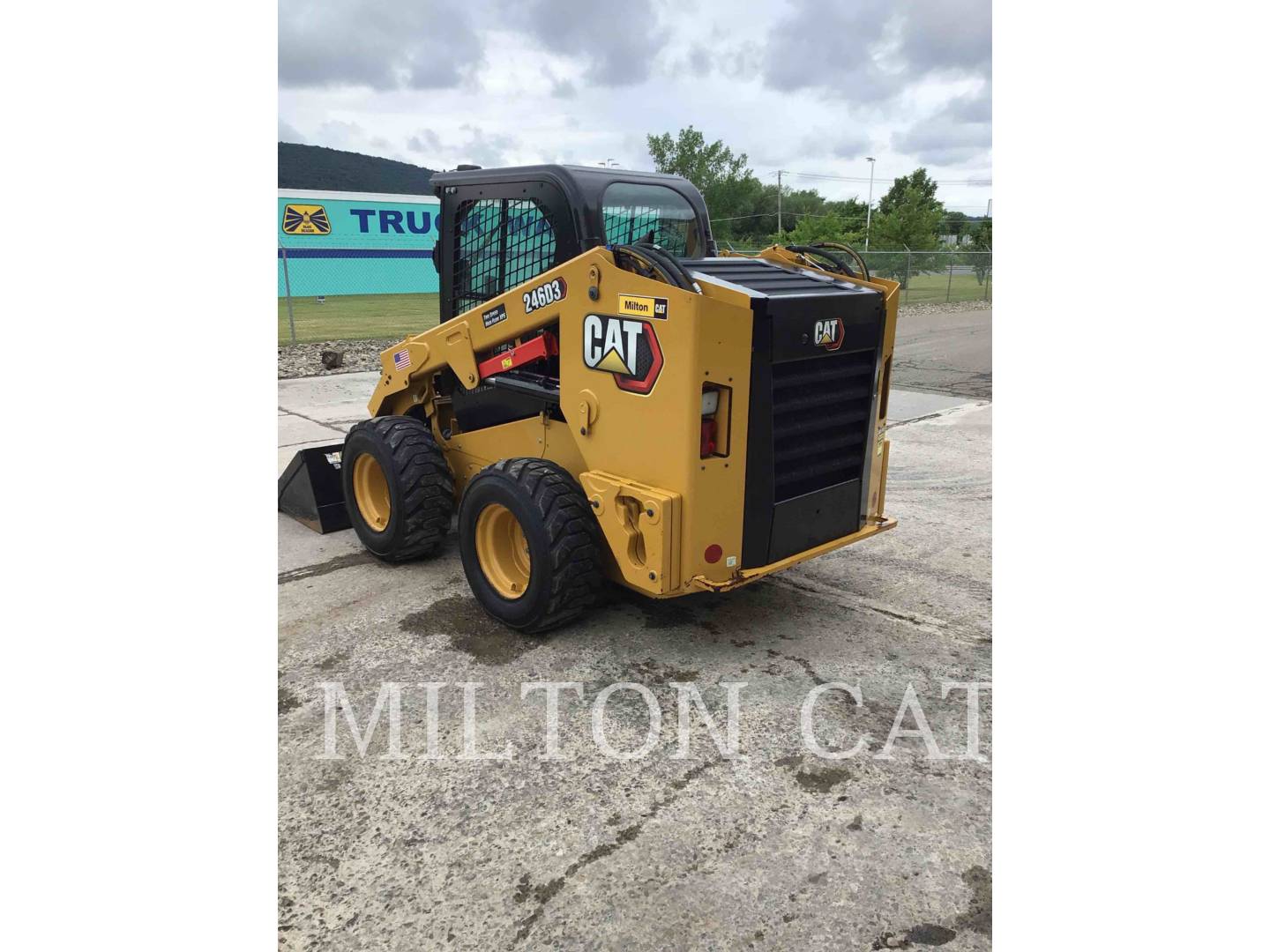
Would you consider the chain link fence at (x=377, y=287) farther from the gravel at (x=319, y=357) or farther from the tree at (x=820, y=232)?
the tree at (x=820, y=232)

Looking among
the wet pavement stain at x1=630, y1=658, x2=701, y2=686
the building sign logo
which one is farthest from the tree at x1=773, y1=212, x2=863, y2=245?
the wet pavement stain at x1=630, y1=658, x2=701, y2=686

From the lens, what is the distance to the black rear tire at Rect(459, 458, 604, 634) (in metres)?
4.03

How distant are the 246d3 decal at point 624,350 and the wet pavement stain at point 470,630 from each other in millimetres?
1336

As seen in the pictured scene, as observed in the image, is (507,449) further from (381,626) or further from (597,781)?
(597,781)

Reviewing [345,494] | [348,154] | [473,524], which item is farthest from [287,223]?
[348,154]

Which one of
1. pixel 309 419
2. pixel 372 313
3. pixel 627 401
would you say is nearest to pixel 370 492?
pixel 627 401

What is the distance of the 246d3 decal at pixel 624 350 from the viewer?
12.3 feet

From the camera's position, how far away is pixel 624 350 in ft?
12.7

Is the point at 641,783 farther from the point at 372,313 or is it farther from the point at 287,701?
the point at 372,313

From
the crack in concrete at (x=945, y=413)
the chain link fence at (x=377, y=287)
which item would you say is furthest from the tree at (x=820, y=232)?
the crack in concrete at (x=945, y=413)

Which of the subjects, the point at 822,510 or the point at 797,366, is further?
the point at 822,510

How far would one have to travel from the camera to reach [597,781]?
10.3 ft

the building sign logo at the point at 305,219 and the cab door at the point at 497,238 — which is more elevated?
the building sign logo at the point at 305,219

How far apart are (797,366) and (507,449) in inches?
71.2
